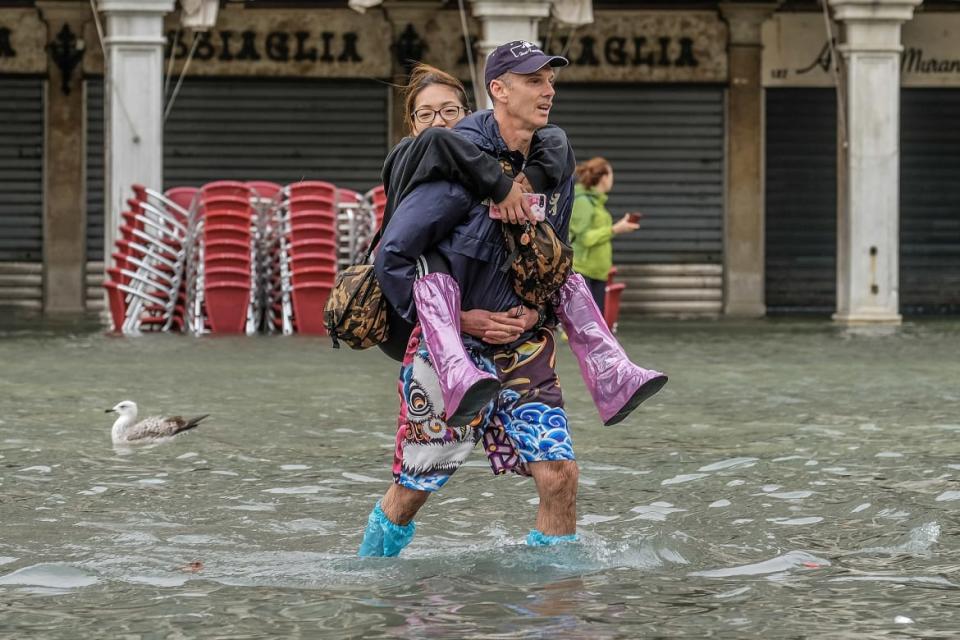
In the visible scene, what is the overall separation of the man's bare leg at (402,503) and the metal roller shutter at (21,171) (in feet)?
63.8

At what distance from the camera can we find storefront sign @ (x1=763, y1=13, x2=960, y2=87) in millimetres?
24812

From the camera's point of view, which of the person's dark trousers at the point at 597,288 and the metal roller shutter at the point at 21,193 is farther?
the metal roller shutter at the point at 21,193

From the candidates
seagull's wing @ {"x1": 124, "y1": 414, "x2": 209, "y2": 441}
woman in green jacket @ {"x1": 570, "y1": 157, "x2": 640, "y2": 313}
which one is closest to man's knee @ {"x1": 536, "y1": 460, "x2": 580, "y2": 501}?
seagull's wing @ {"x1": 124, "y1": 414, "x2": 209, "y2": 441}

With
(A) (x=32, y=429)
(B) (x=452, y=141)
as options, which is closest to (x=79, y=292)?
(A) (x=32, y=429)

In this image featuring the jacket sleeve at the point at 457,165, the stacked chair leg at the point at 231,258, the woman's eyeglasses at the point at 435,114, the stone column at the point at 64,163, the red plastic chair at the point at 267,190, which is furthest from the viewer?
the stone column at the point at 64,163

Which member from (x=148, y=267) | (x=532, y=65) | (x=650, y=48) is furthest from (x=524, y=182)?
(x=650, y=48)

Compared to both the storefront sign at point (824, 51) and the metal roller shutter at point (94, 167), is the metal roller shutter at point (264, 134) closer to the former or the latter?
the metal roller shutter at point (94, 167)


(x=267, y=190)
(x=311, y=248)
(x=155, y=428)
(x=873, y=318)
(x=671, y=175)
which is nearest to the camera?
(x=155, y=428)

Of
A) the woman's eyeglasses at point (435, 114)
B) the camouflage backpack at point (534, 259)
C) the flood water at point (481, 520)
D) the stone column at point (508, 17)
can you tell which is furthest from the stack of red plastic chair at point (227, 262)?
the camouflage backpack at point (534, 259)

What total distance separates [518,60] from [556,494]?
1.28 m

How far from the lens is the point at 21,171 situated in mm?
24438

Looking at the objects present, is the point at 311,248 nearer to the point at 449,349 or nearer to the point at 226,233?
the point at 226,233

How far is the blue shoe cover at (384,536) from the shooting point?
591cm

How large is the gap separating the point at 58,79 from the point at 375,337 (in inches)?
772
